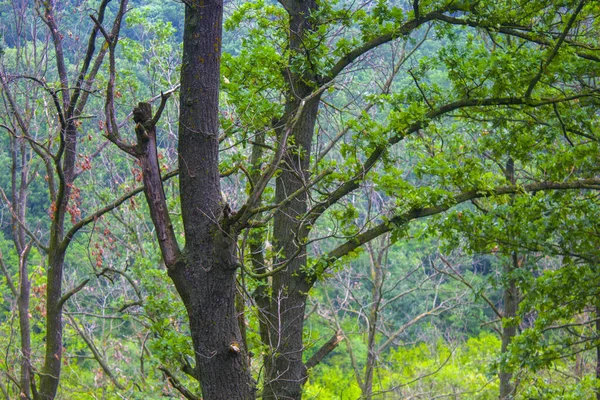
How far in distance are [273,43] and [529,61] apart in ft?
7.49

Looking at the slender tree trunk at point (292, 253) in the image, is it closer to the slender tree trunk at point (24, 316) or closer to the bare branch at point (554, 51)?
the bare branch at point (554, 51)

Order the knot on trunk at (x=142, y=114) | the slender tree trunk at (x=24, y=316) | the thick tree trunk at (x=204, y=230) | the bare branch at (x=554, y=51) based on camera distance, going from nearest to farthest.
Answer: the knot on trunk at (x=142, y=114) < the thick tree trunk at (x=204, y=230) < the bare branch at (x=554, y=51) < the slender tree trunk at (x=24, y=316)

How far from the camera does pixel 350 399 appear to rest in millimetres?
14219

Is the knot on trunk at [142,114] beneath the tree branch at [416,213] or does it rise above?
beneath

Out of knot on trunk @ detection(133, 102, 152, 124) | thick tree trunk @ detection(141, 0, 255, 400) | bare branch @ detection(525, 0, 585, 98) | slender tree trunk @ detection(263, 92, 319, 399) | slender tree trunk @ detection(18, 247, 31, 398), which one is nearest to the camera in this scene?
knot on trunk @ detection(133, 102, 152, 124)

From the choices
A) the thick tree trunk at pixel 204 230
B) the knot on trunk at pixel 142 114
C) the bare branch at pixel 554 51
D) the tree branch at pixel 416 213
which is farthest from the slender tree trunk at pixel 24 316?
the bare branch at pixel 554 51

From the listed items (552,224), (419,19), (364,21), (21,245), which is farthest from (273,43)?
(21,245)

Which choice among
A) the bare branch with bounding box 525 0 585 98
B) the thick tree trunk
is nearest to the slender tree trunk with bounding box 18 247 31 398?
the thick tree trunk

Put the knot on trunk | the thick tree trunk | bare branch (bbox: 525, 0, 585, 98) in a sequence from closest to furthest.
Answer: the knot on trunk, the thick tree trunk, bare branch (bbox: 525, 0, 585, 98)

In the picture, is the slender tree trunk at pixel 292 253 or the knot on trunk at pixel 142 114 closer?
the knot on trunk at pixel 142 114

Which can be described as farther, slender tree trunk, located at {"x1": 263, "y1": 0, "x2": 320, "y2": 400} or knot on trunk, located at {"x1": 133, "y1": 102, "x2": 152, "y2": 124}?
slender tree trunk, located at {"x1": 263, "y1": 0, "x2": 320, "y2": 400}

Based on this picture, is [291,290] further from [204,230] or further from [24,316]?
[24,316]

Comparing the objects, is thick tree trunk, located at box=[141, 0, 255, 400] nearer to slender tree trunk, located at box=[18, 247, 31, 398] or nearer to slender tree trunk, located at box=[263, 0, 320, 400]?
slender tree trunk, located at box=[263, 0, 320, 400]

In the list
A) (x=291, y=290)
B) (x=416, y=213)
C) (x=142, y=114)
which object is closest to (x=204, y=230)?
(x=142, y=114)
